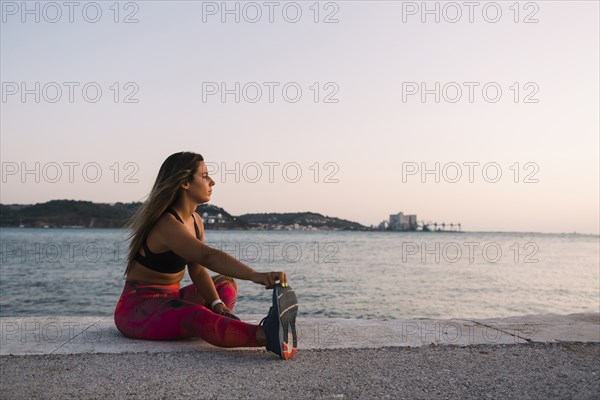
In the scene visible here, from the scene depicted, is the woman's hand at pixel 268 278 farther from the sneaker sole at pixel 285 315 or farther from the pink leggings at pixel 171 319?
the pink leggings at pixel 171 319

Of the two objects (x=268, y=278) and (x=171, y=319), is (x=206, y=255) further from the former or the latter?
(x=171, y=319)

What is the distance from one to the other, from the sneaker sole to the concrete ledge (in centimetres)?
38

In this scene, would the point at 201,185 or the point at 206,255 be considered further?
the point at 201,185

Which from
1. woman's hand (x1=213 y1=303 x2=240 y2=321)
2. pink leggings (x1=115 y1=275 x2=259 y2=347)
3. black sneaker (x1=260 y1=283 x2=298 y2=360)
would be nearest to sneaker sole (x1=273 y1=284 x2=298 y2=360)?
black sneaker (x1=260 y1=283 x2=298 y2=360)

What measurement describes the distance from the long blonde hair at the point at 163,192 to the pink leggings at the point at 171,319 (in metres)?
0.26

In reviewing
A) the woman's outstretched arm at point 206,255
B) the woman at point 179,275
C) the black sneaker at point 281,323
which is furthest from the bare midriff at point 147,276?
the black sneaker at point 281,323

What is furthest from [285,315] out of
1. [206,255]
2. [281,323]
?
[206,255]

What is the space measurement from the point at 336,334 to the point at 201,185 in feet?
5.54

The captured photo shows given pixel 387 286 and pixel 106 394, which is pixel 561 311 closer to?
pixel 387 286

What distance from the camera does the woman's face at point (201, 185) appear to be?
4.50m

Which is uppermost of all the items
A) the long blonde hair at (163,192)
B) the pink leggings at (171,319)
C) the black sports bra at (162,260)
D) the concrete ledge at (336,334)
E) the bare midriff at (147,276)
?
the long blonde hair at (163,192)

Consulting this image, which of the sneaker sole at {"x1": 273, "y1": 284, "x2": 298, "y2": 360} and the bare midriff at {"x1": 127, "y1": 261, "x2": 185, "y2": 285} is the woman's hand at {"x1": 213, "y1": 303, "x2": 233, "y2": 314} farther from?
the sneaker sole at {"x1": 273, "y1": 284, "x2": 298, "y2": 360}

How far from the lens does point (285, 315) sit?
3945mm

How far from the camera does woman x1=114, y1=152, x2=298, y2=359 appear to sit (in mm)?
4059
